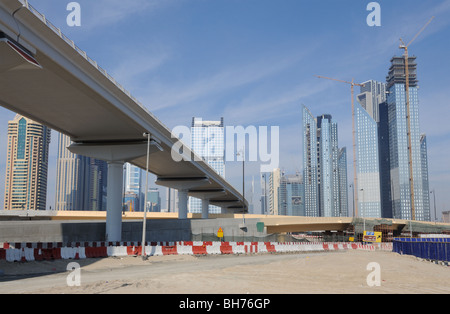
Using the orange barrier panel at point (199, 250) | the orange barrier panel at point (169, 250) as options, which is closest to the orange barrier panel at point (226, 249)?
the orange barrier panel at point (199, 250)

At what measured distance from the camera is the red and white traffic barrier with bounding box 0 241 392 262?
24.9 m

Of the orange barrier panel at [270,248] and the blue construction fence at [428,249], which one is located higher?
the blue construction fence at [428,249]

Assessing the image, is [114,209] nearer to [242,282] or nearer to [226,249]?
[226,249]

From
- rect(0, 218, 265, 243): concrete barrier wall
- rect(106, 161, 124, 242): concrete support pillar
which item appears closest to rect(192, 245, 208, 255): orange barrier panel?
rect(106, 161, 124, 242): concrete support pillar

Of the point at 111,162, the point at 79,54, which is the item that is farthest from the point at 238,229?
the point at 79,54

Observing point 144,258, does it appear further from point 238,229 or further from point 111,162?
point 238,229

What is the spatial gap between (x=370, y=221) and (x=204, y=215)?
3839 centimetres

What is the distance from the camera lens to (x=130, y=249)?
102ft

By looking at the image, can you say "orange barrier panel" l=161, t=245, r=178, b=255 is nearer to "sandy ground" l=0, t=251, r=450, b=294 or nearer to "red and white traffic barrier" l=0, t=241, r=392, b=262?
"red and white traffic barrier" l=0, t=241, r=392, b=262

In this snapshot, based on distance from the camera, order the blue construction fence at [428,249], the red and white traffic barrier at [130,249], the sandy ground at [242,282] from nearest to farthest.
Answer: the sandy ground at [242,282]
the red and white traffic barrier at [130,249]
the blue construction fence at [428,249]

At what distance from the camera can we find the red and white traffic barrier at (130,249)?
24880 millimetres

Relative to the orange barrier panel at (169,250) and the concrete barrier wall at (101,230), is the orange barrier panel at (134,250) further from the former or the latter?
the concrete barrier wall at (101,230)

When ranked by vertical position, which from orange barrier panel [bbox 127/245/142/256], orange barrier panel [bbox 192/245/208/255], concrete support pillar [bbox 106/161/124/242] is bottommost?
orange barrier panel [bbox 192/245/208/255]
